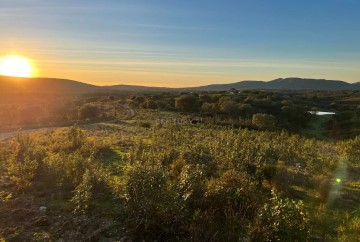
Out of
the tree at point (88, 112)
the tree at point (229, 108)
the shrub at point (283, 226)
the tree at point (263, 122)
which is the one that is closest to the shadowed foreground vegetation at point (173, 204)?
the shrub at point (283, 226)

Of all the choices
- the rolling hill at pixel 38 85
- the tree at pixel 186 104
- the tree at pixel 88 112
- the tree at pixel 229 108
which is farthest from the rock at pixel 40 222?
the rolling hill at pixel 38 85

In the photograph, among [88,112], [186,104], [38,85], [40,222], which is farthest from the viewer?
[38,85]

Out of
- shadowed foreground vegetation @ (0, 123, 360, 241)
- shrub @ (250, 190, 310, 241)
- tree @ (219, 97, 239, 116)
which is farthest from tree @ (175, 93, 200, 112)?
shrub @ (250, 190, 310, 241)

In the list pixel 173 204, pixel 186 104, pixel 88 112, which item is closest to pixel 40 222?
pixel 173 204

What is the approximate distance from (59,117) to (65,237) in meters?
39.5

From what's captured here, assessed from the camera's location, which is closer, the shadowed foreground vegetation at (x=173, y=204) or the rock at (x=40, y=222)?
the shadowed foreground vegetation at (x=173, y=204)

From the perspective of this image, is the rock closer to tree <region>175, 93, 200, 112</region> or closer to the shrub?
the shrub

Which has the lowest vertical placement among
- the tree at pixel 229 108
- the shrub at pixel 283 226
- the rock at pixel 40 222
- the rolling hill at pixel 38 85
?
the rolling hill at pixel 38 85

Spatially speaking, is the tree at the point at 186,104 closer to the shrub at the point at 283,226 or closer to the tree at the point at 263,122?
the tree at the point at 263,122

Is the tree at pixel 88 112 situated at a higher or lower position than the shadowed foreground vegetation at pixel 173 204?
lower

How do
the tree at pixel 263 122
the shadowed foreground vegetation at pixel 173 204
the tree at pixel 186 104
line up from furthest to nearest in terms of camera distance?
1. the tree at pixel 186 104
2. the tree at pixel 263 122
3. the shadowed foreground vegetation at pixel 173 204

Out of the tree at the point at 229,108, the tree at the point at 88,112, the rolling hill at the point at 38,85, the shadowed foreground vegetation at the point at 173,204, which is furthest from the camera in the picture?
the rolling hill at the point at 38,85

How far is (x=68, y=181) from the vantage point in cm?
1217

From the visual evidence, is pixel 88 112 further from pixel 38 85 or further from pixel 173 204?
pixel 38 85
